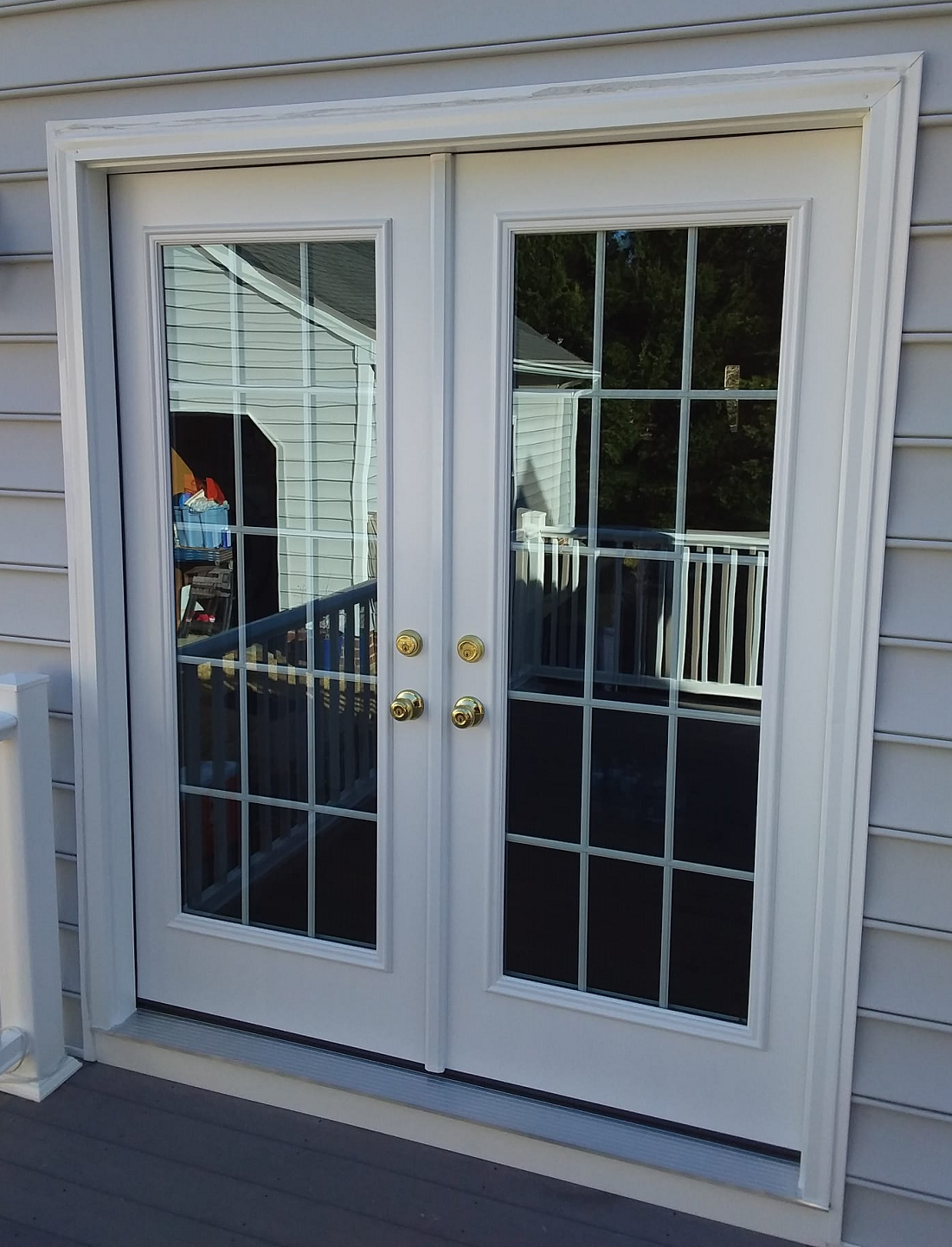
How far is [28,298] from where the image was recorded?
7.80 ft

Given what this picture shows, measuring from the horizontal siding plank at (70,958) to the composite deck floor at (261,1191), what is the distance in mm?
267

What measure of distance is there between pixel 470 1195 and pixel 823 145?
2.08 meters

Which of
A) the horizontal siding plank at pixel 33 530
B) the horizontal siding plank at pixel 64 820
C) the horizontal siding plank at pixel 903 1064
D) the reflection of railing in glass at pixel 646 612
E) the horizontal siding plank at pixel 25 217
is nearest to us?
the horizontal siding plank at pixel 903 1064

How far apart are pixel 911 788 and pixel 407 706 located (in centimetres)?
99

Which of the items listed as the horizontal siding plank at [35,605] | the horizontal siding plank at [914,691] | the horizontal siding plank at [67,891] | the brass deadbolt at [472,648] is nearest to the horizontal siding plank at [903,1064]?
the horizontal siding plank at [914,691]

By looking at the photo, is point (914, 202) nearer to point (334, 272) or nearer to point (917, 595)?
point (917, 595)

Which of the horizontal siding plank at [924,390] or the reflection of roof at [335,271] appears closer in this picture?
the horizontal siding plank at [924,390]

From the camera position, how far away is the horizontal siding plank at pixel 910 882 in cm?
190

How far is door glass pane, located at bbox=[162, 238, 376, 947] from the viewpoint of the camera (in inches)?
89.8

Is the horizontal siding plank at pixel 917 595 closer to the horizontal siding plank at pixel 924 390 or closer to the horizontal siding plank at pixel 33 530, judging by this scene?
the horizontal siding plank at pixel 924 390

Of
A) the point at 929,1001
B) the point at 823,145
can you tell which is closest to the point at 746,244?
the point at 823,145

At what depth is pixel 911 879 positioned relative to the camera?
6.29 ft

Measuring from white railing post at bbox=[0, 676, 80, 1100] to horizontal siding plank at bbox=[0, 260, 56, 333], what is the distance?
775 mm

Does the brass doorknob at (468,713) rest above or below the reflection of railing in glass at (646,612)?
below
